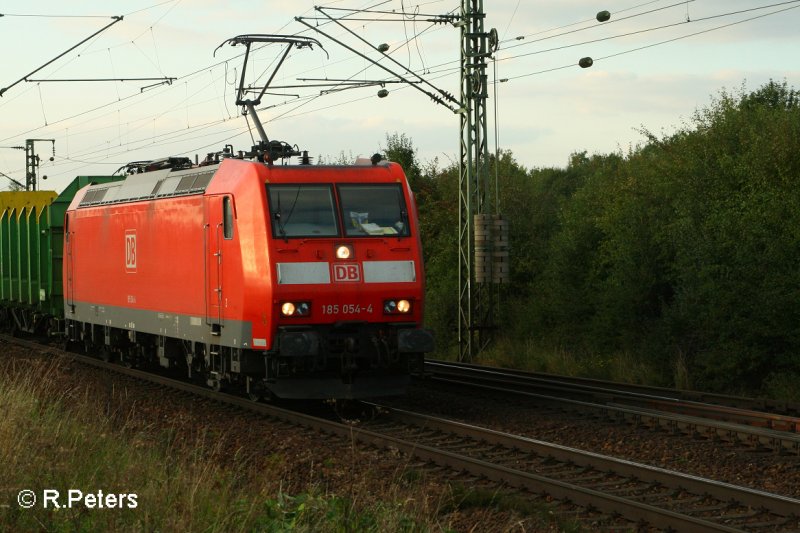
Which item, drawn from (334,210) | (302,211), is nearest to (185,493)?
(302,211)

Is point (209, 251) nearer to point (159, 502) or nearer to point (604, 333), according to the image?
point (159, 502)

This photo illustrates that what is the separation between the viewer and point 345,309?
1402 centimetres

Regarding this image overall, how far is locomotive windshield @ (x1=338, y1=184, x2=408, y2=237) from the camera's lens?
14.4m

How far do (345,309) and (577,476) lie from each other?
14.4 feet

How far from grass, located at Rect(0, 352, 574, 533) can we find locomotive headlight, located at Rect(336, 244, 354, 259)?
3.33 metres

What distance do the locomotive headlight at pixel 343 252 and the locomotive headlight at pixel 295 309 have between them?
759 millimetres

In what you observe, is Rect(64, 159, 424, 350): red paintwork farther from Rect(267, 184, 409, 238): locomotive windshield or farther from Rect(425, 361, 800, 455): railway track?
Rect(425, 361, 800, 455): railway track

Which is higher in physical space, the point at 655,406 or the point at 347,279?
the point at 347,279

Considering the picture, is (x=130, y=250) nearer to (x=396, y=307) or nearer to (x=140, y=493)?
(x=396, y=307)

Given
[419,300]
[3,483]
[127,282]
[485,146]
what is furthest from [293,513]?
[485,146]

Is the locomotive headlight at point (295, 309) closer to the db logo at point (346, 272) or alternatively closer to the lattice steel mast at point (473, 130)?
the db logo at point (346, 272)

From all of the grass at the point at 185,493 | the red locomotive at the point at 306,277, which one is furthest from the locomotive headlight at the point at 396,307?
the grass at the point at 185,493

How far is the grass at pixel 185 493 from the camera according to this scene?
714 cm

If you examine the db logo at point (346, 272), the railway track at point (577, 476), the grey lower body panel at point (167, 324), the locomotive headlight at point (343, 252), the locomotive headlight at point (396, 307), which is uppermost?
the locomotive headlight at point (343, 252)
